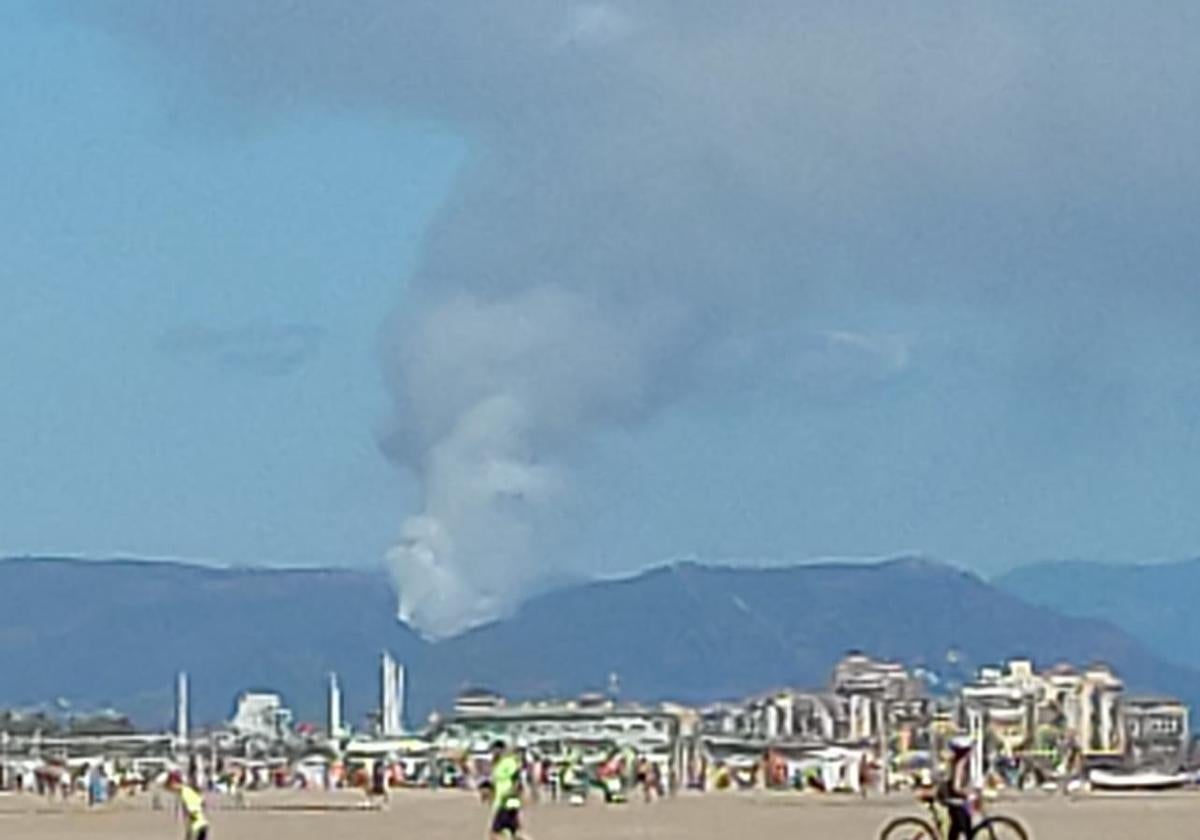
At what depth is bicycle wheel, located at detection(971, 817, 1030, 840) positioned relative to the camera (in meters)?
29.6

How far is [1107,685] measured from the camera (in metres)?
158

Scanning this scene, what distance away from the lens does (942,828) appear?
29359 millimetres

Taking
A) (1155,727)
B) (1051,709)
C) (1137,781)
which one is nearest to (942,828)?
(1137,781)

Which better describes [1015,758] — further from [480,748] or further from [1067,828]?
[1067,828]

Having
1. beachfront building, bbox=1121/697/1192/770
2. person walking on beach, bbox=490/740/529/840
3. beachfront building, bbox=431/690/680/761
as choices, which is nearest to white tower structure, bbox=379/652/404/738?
beachfront building, bbox=431/690/680/761

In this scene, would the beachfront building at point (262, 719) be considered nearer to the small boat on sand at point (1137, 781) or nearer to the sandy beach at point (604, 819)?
the small boat on sand at point (1137, 781)

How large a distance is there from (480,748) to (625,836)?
83577mm

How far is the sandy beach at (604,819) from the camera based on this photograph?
43.0 metres

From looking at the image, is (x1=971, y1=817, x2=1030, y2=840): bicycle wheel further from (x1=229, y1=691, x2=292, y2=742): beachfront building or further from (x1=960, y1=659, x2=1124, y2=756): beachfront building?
(x1=229, y1=691, x2=292, y2=742): beachfront building

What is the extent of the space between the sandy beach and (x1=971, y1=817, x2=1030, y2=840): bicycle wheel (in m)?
8.73

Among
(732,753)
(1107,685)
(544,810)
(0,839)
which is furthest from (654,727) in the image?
(0,839)

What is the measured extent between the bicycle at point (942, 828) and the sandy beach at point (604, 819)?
813 centimetres

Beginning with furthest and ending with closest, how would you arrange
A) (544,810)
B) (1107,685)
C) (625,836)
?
(1107,685) < (544,810) < (625,836)

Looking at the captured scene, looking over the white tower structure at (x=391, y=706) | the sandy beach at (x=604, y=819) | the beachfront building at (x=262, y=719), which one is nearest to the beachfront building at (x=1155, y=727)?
the white tower structure at (x=391, y=706)
